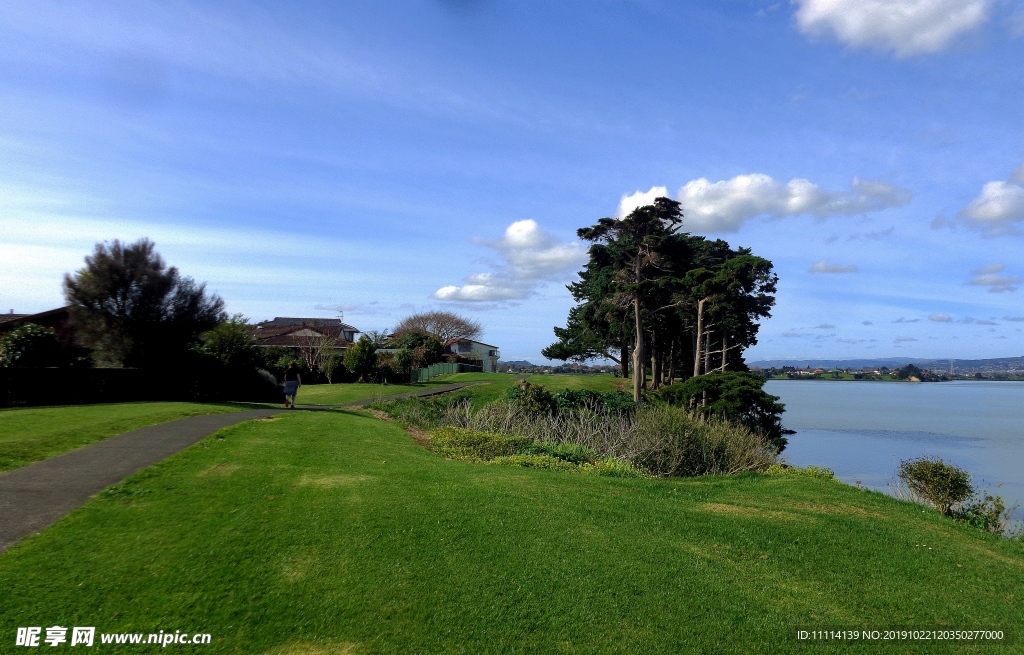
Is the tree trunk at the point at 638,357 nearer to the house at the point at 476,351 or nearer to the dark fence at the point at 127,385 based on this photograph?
the dark fence at the point at 127,385

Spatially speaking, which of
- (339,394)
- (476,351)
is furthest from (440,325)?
(339,394)

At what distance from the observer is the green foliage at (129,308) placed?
84.2 feet

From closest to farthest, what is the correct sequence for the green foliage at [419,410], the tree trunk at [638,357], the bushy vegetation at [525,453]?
the bushy vegetation at [525,453]
the green foliage at [419,410]
the tree trunk at [638,357]

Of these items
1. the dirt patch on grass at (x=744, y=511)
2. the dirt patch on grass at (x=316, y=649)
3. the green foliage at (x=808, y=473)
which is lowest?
the dirt patch on grass at (x=316, y=649)

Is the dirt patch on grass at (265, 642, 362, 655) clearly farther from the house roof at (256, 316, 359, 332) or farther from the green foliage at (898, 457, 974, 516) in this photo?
the house roof at (256, 316, 359, 332)

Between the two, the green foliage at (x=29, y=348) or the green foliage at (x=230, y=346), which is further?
the green foliage at (x=230, y=346)

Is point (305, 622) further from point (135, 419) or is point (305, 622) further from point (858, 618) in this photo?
point (135, 419)

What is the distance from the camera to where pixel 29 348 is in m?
20.4

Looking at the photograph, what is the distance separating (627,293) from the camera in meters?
37.8

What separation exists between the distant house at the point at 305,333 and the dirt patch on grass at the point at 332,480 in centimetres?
3337

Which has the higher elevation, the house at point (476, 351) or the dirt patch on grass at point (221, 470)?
the house at point (476, 351)

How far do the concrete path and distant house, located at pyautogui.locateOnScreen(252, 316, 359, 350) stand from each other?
2964cm

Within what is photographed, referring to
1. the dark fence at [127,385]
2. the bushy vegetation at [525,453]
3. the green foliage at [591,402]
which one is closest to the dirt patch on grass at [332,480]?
the bushy vegetation at [525,453]

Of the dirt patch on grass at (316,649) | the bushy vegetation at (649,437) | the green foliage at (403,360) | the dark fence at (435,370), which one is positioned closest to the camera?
the dirt patch on grass at (316,649)
